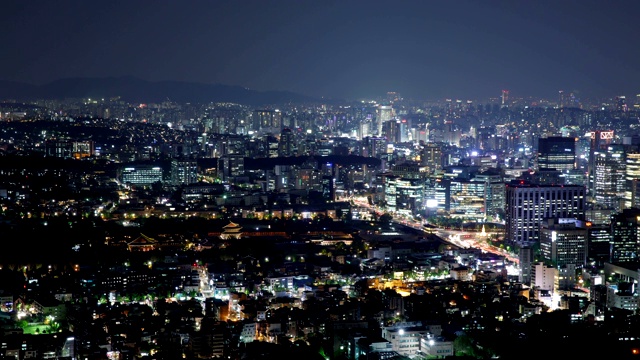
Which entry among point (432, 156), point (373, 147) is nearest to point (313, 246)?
point (432, 156)

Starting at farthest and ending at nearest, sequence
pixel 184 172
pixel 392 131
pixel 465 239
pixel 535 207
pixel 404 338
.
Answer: pixel 392 131 < pixel 184 172 < pixel 465 239 < pixel 535 207 < pixel 404 338

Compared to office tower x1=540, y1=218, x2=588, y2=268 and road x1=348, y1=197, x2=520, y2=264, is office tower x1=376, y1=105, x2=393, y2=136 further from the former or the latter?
office tower x1=540, y1=218, x2=588, y2=268

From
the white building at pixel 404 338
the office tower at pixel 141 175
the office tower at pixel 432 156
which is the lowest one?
the white building at pixel 404 338

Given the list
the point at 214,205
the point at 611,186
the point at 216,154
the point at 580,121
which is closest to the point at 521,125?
the point at 580,121

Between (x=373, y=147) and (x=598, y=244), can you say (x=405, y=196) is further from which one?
(x=373, y=147)

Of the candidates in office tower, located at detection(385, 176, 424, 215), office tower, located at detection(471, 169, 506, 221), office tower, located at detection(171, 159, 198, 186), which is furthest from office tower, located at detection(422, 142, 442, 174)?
office tower, located at detection(471, 169, 506, 221)

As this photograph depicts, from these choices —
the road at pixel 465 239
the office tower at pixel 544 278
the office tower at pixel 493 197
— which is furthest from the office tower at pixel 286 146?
the office tower at pixel 544 278

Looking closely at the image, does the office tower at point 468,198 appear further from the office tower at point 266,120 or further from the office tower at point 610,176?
the office tower at point 266,120
